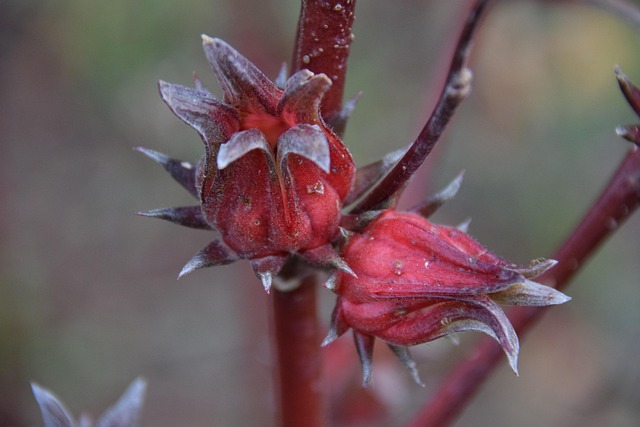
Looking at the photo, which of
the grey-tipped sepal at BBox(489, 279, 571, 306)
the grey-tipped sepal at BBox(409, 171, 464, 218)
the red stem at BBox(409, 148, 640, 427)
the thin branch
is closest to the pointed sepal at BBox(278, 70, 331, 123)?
the thin branch

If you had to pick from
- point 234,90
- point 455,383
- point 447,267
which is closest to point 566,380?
point 455,383

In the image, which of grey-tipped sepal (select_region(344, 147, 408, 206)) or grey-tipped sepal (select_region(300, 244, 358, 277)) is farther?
grey-tipped sepal (select_region(344, 147, 408, 206))

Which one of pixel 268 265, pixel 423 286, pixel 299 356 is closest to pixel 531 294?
pixel 423 286

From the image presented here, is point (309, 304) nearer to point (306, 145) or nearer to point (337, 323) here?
point (337, 323)

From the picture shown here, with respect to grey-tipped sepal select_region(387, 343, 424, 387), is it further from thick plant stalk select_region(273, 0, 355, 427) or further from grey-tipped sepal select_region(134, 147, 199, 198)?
grey-tipped sepal select_region(134, 147, 199, 198)

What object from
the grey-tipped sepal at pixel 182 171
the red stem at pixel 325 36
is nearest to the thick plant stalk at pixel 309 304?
the red stem at pixel 325 36

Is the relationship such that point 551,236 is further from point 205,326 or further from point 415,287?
point 415,287
